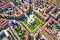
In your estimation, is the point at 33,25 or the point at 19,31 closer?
the point at 19,31

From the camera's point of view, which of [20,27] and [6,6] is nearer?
[20,27]

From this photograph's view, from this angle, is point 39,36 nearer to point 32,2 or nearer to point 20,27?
point 20,27

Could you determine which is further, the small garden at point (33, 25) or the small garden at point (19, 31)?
the small garden at point (33, 25)

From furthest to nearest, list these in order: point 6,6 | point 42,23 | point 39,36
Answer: point 6,6 < point 42,23 < point 39,36

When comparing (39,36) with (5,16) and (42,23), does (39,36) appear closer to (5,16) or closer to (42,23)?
(42,23)

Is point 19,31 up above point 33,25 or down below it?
below

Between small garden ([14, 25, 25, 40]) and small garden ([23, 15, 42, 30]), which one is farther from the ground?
small garden ([23, 15, 42, 30])

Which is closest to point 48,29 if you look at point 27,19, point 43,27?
point 43,27

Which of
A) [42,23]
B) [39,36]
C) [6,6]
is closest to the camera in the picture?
[39,36]

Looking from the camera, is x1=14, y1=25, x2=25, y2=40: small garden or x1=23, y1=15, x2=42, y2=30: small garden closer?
x1=14, y1=25, x2=25, y2=40: small garden

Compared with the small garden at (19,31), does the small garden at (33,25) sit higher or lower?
higher
